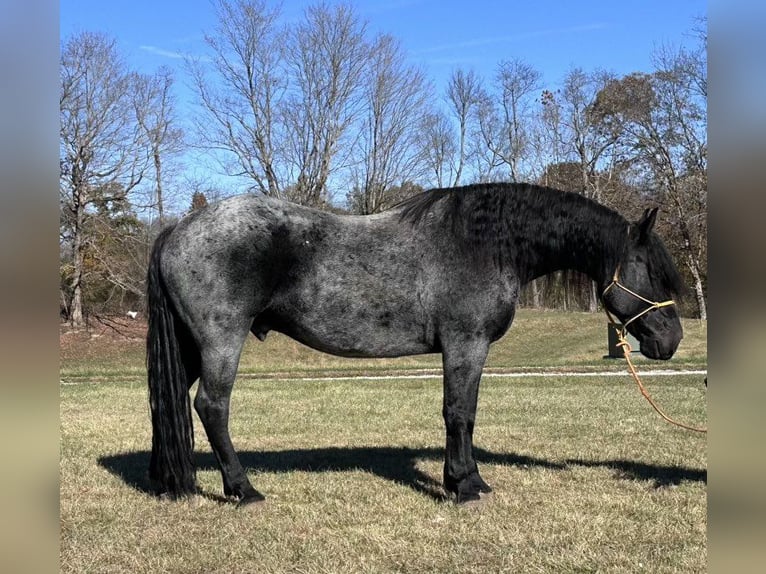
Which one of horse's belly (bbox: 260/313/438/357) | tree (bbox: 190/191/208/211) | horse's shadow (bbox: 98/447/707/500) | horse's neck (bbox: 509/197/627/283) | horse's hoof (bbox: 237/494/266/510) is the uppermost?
tree (bbox: 190/191/208/211)

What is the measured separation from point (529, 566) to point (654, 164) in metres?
30.2

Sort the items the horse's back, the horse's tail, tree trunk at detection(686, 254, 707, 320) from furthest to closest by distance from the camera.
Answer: tree trunk at detection(686, 254, 707, 320), the horse's tail, the horse's back

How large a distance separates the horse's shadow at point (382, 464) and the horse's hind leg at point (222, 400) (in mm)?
845

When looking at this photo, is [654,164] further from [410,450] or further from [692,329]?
[410,450]

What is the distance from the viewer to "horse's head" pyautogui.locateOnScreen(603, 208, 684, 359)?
16.4ft

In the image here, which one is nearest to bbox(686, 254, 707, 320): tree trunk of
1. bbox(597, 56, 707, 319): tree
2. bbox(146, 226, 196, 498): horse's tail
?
bbox(597, 56, 707, 319): tree

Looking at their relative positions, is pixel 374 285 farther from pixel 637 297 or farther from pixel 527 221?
pixel 637 297

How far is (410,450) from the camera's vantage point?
692cm

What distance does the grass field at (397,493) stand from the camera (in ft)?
12.6

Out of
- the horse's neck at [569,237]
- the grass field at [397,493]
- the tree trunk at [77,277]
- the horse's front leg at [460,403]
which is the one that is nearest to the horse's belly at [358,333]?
the horse's front leg at [460,403]

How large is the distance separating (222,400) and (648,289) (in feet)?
11.2

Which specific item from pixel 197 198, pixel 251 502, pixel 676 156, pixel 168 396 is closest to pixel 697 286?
pixel 676 156

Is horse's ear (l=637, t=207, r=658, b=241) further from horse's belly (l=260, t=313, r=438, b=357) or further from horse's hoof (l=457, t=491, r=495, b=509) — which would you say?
horse's hoof (l=457, t=491, r=495, b=509)

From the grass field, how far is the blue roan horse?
472mm
